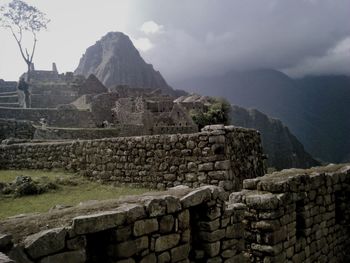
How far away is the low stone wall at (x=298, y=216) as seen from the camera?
26.5 ft

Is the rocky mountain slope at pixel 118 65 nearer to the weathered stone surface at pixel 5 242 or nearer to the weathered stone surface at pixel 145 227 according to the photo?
the weathered stone surface at pixel 145 227

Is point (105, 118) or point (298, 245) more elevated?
point (105, 118)

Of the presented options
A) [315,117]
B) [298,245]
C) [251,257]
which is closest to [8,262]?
[251,257]

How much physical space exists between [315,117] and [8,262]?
5183 inches

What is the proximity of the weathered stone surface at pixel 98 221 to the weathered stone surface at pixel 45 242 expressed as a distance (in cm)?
19

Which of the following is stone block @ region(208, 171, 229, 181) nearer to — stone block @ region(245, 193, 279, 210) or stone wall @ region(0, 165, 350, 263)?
stone wall @ region(0, 165, 350, 263)

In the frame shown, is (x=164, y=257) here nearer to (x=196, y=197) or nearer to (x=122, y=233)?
(x=122, y=233)

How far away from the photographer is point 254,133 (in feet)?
43.9

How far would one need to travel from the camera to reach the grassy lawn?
32.0 feet

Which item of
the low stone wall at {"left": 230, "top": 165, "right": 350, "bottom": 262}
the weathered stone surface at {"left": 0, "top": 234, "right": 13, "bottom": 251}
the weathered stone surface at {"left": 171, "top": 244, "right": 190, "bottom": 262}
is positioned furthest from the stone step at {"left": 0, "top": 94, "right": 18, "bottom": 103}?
the weathered stone surface at {"left": 0, "top": 234, "right": 13, "bottom": 251}

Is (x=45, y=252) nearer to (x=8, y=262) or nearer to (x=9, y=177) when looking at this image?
(x=8, y=262)

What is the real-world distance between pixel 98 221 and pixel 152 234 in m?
0.92

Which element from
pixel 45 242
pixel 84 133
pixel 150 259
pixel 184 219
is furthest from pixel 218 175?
pixel 84 133

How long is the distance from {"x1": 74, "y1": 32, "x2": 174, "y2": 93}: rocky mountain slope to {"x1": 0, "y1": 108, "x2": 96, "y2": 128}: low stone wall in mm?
84232
